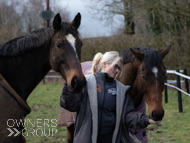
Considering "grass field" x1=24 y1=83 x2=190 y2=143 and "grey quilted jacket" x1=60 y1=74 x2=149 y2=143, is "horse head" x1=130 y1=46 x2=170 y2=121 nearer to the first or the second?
"grey quilted jacket" x1=60 y1=74 x2=149 y2=143

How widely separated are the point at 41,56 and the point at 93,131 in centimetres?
98

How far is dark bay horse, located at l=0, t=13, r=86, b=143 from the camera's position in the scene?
2025 mm

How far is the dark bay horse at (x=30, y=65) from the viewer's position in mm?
2025

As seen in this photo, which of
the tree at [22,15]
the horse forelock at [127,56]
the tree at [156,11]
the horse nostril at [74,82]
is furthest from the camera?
the tree at [22,15]

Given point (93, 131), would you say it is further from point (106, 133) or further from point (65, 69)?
point (65, 69)

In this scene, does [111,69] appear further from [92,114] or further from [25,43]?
[25,43]

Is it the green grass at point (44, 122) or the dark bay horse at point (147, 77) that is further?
the green grass at point (44, 122)

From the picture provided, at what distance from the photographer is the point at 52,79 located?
15.2 meters

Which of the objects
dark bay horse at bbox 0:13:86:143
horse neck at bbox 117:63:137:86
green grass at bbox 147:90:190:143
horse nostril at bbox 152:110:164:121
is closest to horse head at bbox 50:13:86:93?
dark bay horse at bbox 0:13:86:143

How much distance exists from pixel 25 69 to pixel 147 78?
1.45m

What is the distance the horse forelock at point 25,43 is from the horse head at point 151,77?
1200 mm

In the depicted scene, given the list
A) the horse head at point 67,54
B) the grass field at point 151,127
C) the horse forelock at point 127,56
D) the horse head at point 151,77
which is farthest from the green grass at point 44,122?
the horse forelock at point 127,56

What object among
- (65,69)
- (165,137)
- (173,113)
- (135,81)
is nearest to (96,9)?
(173,113)

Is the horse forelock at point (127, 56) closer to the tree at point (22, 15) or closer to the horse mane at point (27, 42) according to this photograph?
the horse mane at point (27, 42)
